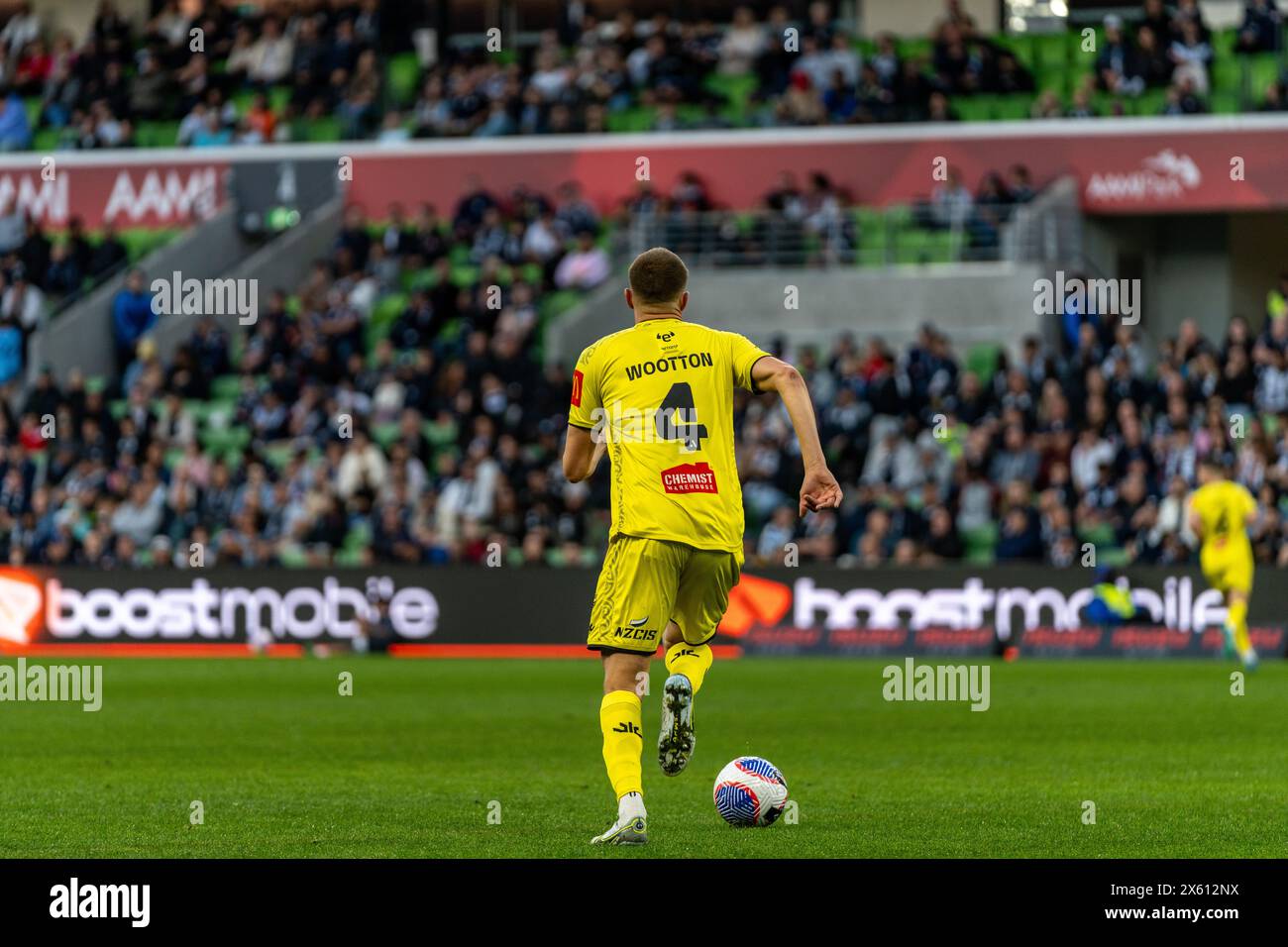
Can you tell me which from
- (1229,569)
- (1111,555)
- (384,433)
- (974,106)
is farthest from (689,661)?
(974,106)

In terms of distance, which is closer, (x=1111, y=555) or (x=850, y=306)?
(x=1111, y=555)

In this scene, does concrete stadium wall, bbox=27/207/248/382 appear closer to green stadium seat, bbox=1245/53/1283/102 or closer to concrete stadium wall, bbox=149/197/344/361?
concrete stadium wall, bbox=149/197/344/361

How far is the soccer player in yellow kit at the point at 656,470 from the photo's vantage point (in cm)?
901

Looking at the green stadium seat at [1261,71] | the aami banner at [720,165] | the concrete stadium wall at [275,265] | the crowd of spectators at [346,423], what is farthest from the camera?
the concrete stadium wall at [275,265]

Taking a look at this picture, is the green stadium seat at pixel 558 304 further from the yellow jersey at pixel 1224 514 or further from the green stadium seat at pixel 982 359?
the yellow jersey at pixel 1224 514

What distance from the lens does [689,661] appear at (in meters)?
9.36

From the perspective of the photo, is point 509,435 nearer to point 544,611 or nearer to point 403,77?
point 544,611

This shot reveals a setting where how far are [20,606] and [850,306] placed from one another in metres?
10.9

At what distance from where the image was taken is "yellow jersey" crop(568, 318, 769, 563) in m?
9.05

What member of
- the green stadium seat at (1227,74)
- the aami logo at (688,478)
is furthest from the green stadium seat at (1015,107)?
the aami logo at (688,478)

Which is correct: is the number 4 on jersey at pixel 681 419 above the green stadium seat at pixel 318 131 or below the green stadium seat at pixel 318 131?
below

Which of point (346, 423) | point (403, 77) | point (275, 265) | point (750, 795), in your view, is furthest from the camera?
point (403, 77)

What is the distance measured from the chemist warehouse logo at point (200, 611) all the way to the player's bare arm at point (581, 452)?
17.4 m
